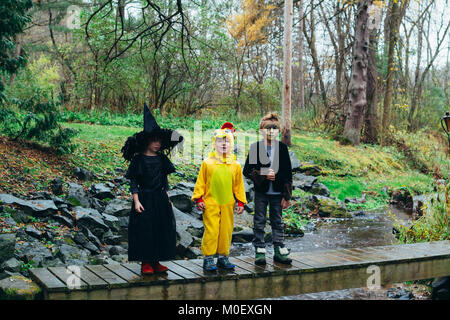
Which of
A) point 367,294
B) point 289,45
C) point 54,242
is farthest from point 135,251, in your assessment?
point 289,45

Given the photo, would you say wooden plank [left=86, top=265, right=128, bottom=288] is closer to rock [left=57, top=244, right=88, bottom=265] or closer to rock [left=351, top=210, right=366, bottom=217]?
rock [left=57, top=244, right=88, bottom=265]

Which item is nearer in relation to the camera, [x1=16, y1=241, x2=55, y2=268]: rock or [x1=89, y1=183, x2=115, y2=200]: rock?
[x1=16, y1=241, x2=55, y2=268]: rock

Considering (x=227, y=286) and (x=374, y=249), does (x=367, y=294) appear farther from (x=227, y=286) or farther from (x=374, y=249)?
(x=227, y=286)

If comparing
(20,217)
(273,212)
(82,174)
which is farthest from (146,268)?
(82,174)

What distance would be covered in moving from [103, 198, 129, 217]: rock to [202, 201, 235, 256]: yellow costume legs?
417cm

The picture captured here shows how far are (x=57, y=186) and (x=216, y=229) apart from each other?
482 centimetres

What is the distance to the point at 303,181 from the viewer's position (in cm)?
1334

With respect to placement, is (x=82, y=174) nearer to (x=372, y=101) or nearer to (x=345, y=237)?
(x=345, y=237)

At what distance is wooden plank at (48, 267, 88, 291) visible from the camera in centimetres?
388

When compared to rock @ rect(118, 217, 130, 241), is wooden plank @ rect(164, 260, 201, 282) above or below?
above

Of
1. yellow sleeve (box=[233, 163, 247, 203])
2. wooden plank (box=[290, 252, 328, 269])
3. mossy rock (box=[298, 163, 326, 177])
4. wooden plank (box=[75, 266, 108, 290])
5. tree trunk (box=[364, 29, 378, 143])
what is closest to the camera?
wooden plank (box=[75, 266, 108, 290])

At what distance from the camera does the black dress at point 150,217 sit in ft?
14.2

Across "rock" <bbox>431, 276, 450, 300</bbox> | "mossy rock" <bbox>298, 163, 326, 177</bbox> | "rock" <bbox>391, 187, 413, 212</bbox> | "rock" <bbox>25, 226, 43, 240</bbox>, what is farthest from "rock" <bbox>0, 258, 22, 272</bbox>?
"rock" <bbox>391, 187, 413, 212</bbox>

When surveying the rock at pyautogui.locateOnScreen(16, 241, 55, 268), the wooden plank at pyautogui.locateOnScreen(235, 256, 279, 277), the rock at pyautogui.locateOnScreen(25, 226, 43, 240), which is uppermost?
the wooden plank at pyautogui.locateOnScreen(235, 256, 279, 277)
